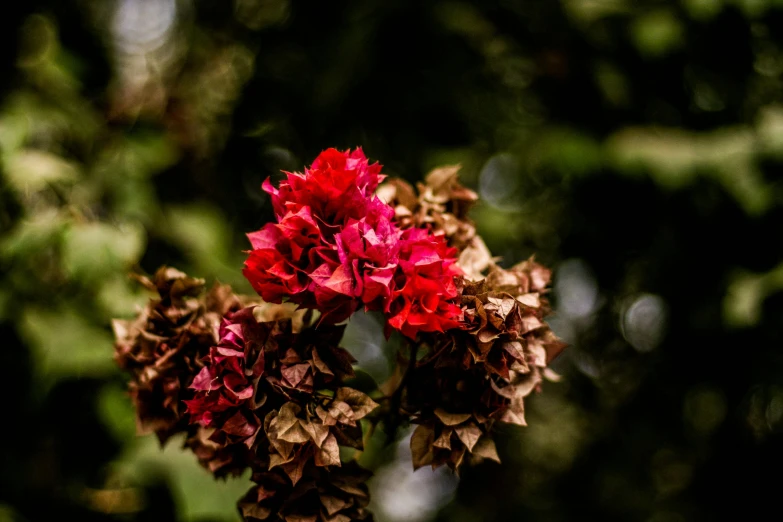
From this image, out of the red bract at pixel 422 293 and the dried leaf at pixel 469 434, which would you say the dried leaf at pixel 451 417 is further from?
the red bract at pixel 422 293

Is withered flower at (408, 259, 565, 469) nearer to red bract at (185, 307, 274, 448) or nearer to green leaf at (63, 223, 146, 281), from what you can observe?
red bract at (185, 307, 274, 448)

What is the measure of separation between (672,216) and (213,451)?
68.8 inches

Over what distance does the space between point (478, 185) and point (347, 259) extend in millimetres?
1683

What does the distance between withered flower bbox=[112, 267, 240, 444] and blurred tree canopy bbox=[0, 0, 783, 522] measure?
0.54 m

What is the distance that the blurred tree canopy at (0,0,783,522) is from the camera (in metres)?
1.74

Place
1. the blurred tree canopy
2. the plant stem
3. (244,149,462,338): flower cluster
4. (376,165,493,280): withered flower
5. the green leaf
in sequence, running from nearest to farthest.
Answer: (244,149,462,338): flower cluster < the plant stem < (376,165,493,280): withered flower < the green leaf < the blurred tree canopy

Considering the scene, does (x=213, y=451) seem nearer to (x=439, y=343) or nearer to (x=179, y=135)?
(x=439, y=343)

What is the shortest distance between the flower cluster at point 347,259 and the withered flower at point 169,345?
0.19 meters

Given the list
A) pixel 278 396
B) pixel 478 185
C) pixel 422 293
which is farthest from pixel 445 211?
pixel 478 185

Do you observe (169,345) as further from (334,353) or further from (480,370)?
→ (480,370)

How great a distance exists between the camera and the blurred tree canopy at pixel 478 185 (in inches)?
68.6

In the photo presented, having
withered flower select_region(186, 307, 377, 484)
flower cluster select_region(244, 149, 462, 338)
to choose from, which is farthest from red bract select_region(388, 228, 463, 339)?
withered flower select_region(186, 307, 377, 484)

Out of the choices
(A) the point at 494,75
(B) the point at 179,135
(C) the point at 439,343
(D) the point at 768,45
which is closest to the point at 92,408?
(B) the point at 179,135

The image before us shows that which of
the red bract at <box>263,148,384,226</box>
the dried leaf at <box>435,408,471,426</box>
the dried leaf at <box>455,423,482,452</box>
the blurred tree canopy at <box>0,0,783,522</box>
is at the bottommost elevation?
the blurred tree canopy at <box>0,0,783,522</box>
